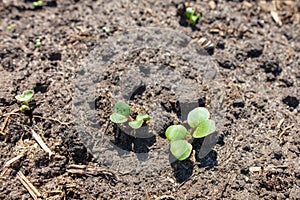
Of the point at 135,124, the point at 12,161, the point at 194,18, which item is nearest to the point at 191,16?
the point at 194,18

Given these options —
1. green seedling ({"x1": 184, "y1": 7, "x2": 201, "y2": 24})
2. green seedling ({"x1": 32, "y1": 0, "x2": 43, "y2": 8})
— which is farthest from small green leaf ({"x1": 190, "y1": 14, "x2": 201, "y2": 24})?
green seedling ({"x1": 32, "y1": 0, "x2": 43, "y2": 8})

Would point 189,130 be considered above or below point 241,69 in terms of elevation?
below

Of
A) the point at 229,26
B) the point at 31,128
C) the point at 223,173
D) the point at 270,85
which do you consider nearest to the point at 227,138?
the point at 223,173

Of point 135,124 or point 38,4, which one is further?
point 38,4

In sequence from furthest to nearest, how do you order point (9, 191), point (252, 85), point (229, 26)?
1. point (229, 26)
2. point (252, 85)
3. point (9, 191)

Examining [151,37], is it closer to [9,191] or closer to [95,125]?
[95,125]

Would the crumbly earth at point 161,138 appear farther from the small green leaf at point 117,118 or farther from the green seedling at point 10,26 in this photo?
the small green leaf at point 117,118

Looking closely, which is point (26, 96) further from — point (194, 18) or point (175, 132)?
point (194, 18)
